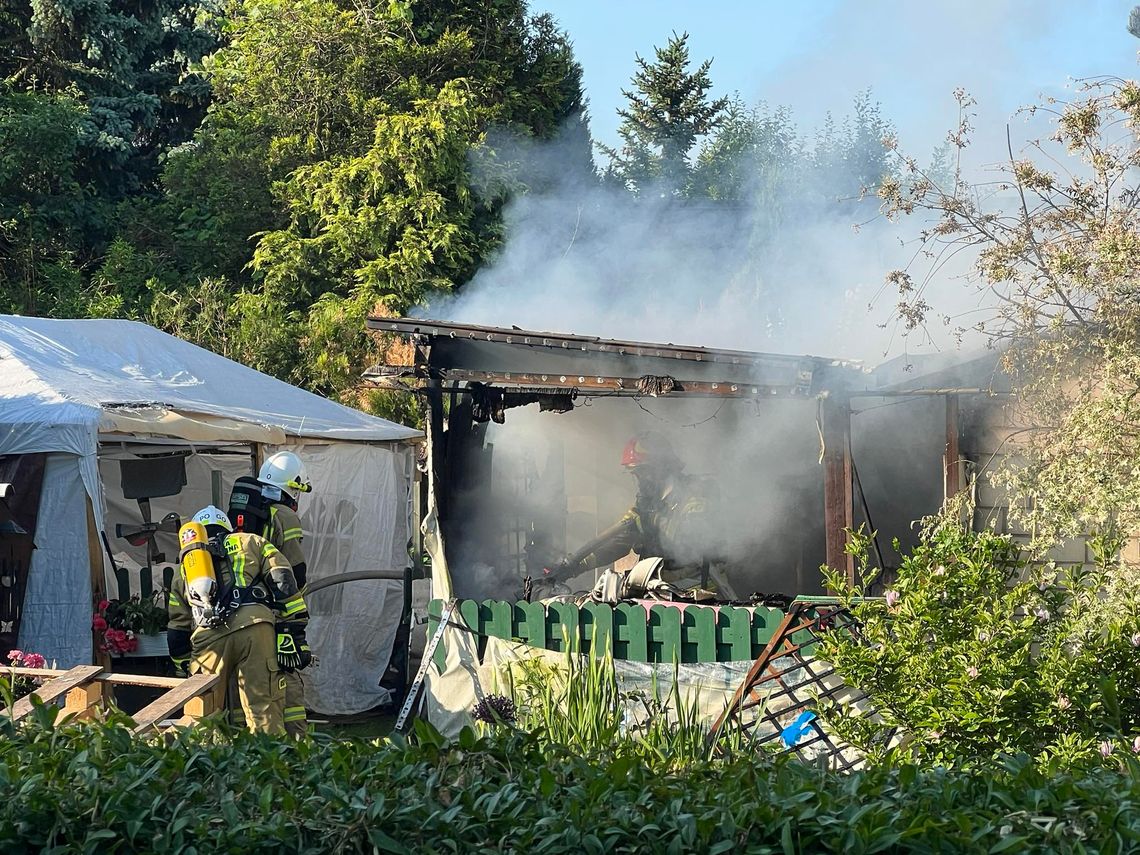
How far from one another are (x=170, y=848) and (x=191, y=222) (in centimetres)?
2267

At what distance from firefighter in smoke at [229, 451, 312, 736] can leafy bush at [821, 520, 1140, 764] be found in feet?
13.0

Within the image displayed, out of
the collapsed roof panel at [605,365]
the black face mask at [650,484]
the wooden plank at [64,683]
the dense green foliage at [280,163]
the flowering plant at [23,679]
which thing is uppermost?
the dense green foliage at [280,163]

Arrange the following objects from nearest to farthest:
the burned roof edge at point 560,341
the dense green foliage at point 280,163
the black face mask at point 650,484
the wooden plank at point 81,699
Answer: the wooden plank at point 81,699, the burned roof edge at point 560,341, the black face mask at point 650,484, the dense green foliage at point 280,163

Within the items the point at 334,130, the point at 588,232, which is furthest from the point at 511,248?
the point at 334,130

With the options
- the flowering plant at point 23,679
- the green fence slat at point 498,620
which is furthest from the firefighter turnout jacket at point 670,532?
the flowering plant at point 23,679

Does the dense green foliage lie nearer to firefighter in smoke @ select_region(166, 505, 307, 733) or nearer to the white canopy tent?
the white canopy tent

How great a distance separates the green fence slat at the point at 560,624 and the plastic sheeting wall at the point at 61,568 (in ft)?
11.1

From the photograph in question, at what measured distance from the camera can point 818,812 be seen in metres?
2.58

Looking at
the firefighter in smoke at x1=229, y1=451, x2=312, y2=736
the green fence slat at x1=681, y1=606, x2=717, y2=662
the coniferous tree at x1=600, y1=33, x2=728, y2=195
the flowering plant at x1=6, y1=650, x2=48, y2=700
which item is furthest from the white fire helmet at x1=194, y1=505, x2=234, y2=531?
the coniferous tree at x1=600, y1=33, x2=728, y2=195

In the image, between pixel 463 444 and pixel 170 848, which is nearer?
pixel 170 848

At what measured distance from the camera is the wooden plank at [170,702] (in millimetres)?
4461

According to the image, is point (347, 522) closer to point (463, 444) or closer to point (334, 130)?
point (463, 444)

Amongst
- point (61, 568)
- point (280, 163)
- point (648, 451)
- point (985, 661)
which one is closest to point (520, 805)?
point (985, 661)

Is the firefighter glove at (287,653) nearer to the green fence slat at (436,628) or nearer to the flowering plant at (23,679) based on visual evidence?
the green fence slat at (436,628)
